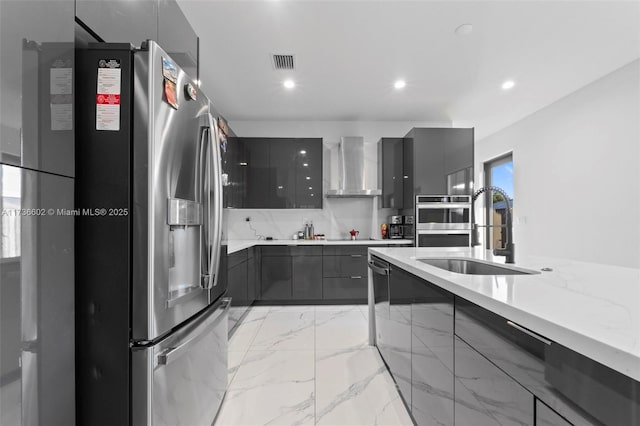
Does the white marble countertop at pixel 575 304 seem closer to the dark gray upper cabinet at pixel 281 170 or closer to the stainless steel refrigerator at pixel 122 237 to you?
the stainless steel refrigerator at pixel 122 237

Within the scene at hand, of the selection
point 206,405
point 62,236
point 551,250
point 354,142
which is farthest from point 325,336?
point 551,250

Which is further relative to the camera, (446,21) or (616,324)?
(446,21)

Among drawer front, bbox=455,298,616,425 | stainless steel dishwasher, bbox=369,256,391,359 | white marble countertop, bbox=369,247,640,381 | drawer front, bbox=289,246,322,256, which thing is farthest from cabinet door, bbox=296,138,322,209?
drawer front, bbox=455,298,616,425

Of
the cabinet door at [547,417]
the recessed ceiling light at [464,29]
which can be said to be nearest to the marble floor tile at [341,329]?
the cabinet door at [547,417]

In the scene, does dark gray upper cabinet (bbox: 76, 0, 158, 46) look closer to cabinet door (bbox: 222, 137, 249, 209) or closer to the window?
cabinet door (bbox: 222, 137, 249, 209)

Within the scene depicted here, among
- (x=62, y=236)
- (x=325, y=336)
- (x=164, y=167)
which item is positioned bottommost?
(x=325, y=336)

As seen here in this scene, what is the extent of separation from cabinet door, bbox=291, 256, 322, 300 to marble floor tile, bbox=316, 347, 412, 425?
1.44 meters

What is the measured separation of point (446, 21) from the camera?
2.29 m

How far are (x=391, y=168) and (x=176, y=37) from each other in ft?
10.9

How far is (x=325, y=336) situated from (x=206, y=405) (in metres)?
1.55

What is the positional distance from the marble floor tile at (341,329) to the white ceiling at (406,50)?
2.75 meters

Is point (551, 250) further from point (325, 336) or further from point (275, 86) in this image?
point (275, 86)

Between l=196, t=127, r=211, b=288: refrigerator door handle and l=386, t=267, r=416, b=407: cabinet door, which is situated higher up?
l=196, t=127, r=211, b=288: refrigerator door handle

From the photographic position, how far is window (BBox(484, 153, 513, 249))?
16.5ft
